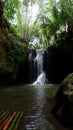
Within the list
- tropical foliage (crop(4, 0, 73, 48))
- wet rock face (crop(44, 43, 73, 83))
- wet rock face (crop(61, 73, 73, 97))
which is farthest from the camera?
tropical foliage (crop(4, 0, 73, 48))

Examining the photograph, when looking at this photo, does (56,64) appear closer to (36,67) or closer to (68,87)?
(36,67)

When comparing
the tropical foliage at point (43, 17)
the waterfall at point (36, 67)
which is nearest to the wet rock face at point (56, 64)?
the waterfall at point (36, 67)

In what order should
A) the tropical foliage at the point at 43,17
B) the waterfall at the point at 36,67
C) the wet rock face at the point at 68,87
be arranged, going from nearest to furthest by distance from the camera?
1. the wet rock face at the point at 68,87
2. the waterfall at the point at 36,67
3. the tropical foliage at the point at 43,17

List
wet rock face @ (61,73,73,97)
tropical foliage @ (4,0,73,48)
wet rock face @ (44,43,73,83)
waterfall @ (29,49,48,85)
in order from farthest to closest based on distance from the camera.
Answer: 1. tropical foliage @ (4,0,73,48)
2. wet rock face @ (44,43,73,83)
3. waterfall @ (29,49,48,85)
4. wet rock face @ (61,73,73,97)

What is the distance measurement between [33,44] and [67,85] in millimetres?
32857

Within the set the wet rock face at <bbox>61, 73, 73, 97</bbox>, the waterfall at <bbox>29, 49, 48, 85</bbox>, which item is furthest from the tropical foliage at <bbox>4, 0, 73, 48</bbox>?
the wet rock face at <bbox>61, 73, 73, 97</bbox>

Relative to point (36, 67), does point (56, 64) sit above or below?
above

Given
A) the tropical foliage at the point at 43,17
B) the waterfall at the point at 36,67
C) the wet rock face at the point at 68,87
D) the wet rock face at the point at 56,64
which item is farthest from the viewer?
the tropical foliage at the point at 43,17

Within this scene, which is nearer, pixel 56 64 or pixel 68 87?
pixel 68 87

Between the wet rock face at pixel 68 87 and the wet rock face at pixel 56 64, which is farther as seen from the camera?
the wet rock face at pixel 56 64

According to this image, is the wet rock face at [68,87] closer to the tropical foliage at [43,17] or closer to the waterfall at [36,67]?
the waterfall at [36,67]

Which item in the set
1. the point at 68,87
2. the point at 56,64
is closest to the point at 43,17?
the point at 56,64

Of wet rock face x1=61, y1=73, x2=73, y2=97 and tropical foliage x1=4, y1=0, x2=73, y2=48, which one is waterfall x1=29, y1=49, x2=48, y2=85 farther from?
wet rock face x1=61, y1=73, x2=73, y2=97

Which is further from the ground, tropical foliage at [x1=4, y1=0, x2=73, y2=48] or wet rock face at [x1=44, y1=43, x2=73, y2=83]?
tropical foliage at [x1=4, y1=0, x2=73, y2=48]
